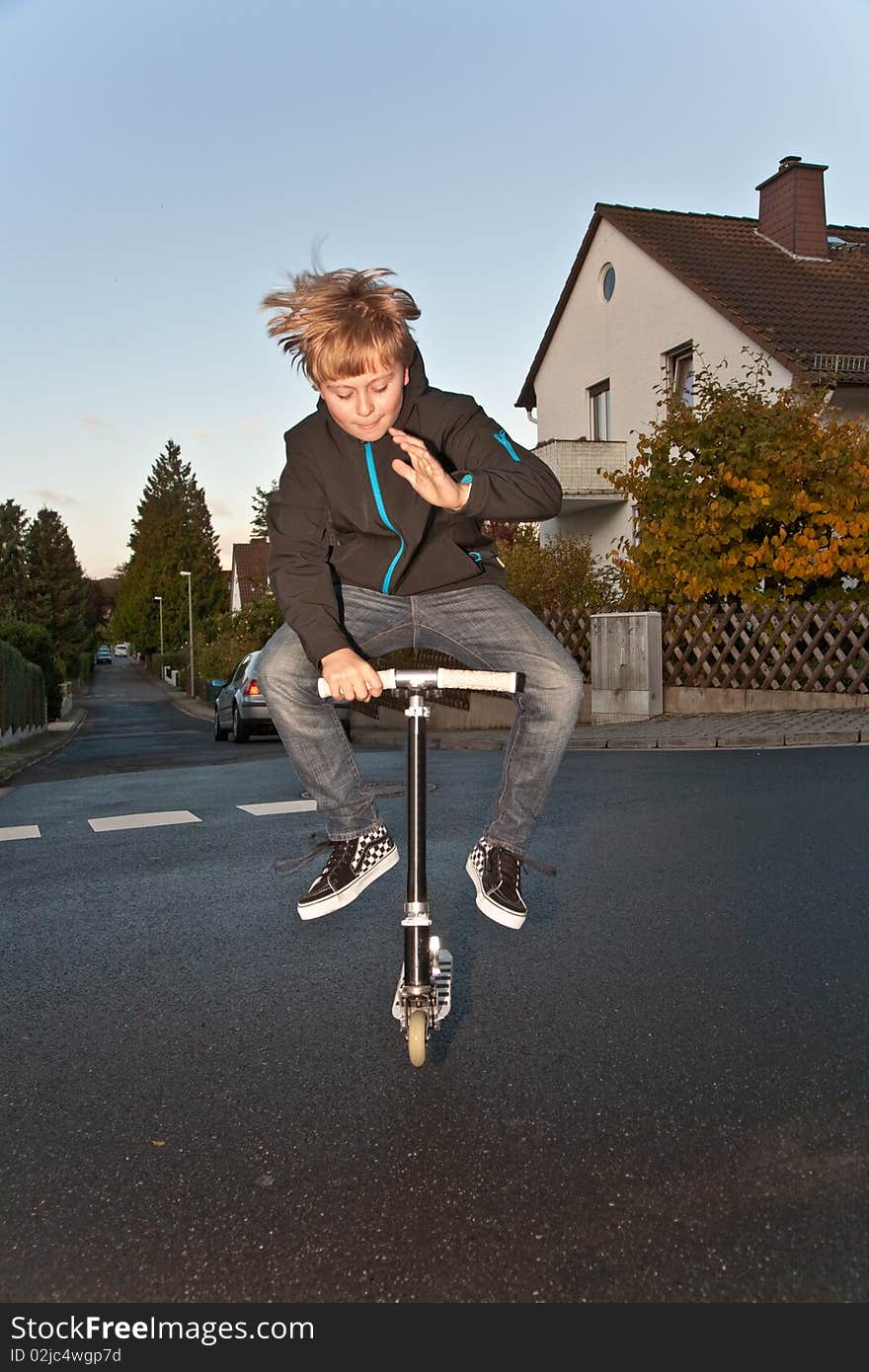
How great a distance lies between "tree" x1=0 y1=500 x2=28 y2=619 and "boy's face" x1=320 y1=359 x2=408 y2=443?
90640mm

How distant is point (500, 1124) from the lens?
2.60 metres

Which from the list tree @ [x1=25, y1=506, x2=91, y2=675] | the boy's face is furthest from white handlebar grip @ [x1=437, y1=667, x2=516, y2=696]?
tree @ [x1=25, y1=506, x2=91, y2=675]

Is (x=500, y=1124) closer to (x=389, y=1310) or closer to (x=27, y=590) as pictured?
(x=389, y=1310)

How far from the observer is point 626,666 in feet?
56.4

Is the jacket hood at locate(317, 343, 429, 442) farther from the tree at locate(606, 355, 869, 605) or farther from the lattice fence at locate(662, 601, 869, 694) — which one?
the tree at locate(606, 355, 869, 605)

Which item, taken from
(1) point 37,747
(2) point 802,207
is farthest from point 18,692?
(2) point 802,207

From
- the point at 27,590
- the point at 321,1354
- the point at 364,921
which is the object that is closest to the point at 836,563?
the point at 364,921

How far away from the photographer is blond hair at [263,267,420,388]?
2.95 metres

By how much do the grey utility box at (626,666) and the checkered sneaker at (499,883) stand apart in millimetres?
13634

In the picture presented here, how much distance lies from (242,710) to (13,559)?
77.2 meters

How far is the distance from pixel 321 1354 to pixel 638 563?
16.1 m

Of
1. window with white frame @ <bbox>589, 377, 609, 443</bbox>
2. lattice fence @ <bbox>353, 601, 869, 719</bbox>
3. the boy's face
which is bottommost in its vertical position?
lattice fence @ <bbox>353, 601, 869, 719</bbox>

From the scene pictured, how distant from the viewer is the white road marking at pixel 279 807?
7.96 meters

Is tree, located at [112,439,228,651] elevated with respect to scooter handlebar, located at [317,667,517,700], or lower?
elevated
